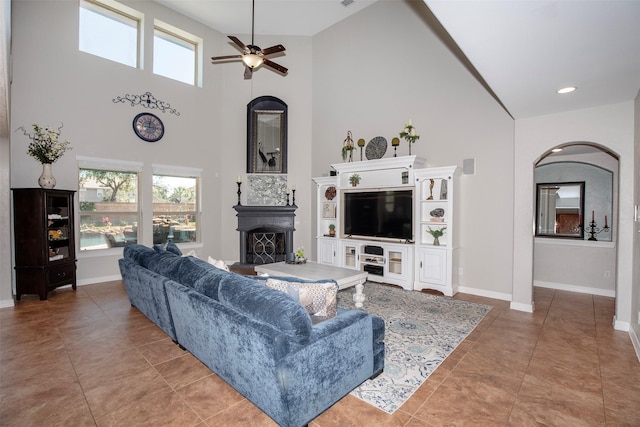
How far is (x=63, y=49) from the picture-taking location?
5.02 m

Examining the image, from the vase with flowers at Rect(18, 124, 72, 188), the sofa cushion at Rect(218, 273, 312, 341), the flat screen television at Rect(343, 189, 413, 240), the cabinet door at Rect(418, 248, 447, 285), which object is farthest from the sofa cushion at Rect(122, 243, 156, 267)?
the cabinet door at Rect(418, 248, 447, 285)

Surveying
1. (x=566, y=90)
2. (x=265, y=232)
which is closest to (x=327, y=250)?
(x=265, y=232)

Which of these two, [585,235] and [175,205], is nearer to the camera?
[585,235]

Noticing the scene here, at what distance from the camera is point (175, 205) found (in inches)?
259

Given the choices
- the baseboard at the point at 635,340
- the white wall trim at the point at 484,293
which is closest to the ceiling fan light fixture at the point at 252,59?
the white wall trim at the point at 484,293

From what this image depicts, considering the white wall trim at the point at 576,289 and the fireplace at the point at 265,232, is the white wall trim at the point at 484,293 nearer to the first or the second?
the white wall trim at the point at 576,289

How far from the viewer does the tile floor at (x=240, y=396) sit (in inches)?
78.8

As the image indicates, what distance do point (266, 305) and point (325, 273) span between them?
2383 millimetres

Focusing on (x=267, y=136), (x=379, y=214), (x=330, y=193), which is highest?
(x=267, y=136)

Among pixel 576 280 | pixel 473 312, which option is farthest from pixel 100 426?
pixel 576 280

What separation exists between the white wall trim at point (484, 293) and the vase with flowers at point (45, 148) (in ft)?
21.6

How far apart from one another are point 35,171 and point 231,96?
396 centimetres

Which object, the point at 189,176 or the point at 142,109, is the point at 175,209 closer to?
the point at 189,176

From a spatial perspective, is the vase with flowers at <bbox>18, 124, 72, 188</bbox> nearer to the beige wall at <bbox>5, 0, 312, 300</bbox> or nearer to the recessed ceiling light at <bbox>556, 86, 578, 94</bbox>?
the beige wall at <bbox>5, 0, 312, 300</bbox>
